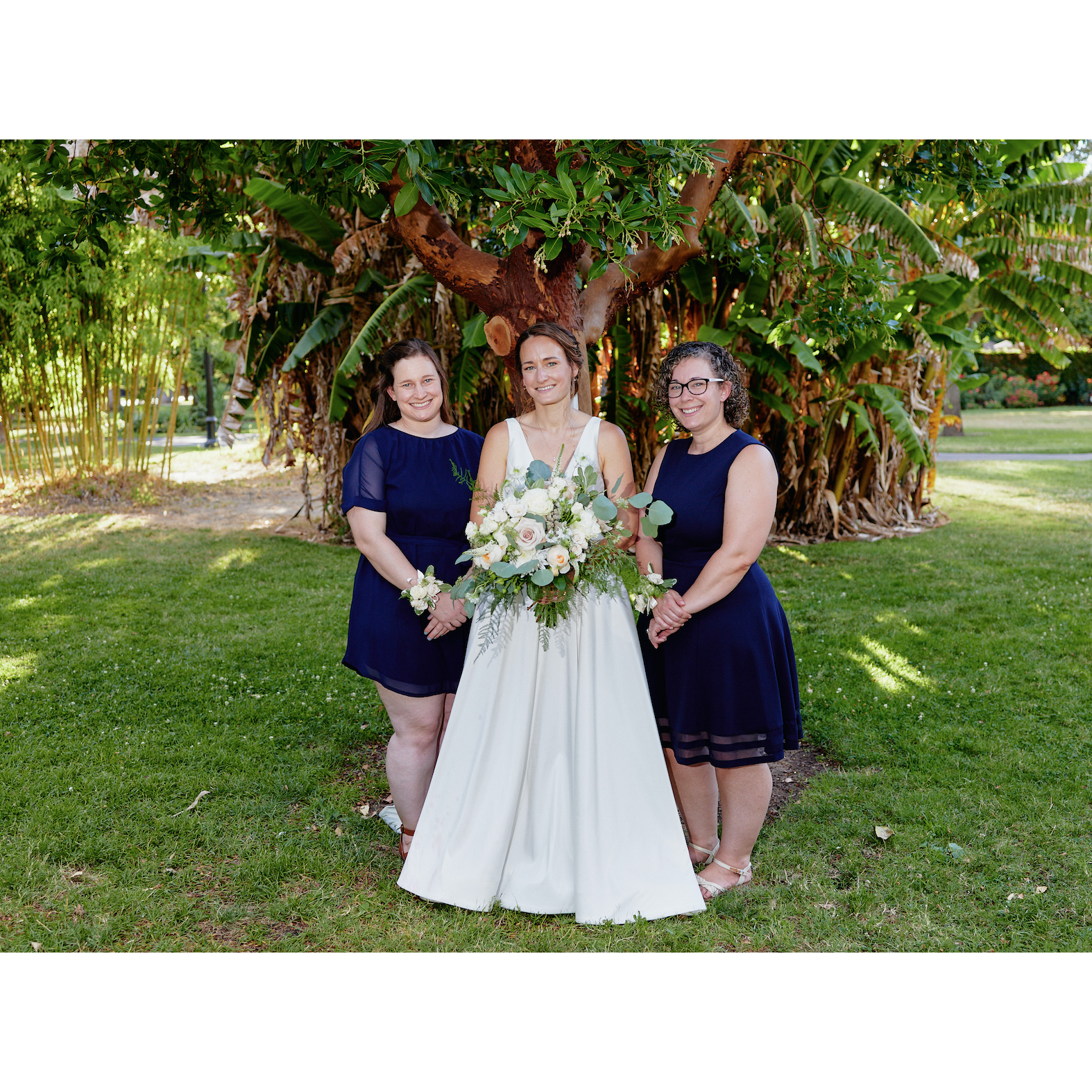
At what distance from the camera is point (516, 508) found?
3035mm

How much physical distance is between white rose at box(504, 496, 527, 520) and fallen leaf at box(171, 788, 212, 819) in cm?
222

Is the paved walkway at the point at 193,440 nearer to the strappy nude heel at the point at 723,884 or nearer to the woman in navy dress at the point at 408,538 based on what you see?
the woman in navy dress at the point at 408,538

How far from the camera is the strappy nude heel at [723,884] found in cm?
334

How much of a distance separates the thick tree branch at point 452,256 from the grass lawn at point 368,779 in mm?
2426

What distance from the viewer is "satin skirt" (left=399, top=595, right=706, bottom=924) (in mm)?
3223

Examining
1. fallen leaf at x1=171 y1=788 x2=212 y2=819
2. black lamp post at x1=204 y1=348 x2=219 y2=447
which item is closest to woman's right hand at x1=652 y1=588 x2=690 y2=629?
fallen leaf at x1=171 y1=788 x2=212 y2=819

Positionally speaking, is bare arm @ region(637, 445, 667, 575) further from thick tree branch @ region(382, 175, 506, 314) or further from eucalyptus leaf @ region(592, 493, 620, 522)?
thick tree branch @ region(382, 175, 506, 314)

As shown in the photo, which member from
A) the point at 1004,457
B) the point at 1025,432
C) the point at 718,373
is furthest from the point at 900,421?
the point at 1025,432

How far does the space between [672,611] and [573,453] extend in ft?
2.22

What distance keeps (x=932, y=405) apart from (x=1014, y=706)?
6.84 m

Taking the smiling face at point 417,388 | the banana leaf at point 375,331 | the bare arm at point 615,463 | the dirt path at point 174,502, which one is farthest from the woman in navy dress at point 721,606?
the dirt path at point 174,502

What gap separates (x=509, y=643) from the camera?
3.25m

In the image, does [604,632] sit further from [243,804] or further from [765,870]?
[243,804]

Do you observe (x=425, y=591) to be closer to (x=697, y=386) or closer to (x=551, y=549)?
(x=551, y=549)
